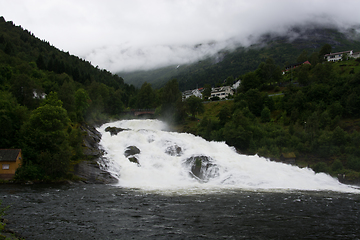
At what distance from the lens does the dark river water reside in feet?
62.5

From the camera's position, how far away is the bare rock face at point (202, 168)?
44.2 meters

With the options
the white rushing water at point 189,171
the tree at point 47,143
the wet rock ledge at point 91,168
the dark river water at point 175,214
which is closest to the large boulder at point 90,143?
the wet rock ledge at point 91,168

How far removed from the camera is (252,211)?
24.8 meters

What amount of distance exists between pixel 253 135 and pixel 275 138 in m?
5.35

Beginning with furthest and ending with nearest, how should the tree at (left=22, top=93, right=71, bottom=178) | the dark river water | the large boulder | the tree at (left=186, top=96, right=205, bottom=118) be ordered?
1. the tree at (left=186, top=96, right=205, bottom=118)
2. the large boulder
3. the tree at (left=22, top=93, right=71, bottom=178)
4. the dark river water

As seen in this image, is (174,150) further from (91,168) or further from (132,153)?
(91,168)

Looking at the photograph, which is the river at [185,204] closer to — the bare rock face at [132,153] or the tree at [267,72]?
the bare rock face at [132,153]

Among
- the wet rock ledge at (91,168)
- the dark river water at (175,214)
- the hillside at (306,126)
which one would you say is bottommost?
the dark river water at (175,214)


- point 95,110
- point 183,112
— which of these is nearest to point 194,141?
point 183,112

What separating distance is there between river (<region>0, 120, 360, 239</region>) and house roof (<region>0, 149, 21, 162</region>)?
4.79 metres

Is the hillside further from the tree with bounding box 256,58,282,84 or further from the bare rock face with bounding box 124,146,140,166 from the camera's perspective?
the bare rock face with bounding box 124,146,140,166

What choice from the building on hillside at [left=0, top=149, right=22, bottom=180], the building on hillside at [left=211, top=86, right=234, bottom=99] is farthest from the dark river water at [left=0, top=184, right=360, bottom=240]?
the building on hillside at [left=211, top=86, right=234, bottom=99]

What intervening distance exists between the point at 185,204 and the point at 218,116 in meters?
52.0

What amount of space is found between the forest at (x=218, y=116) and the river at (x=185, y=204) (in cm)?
716
